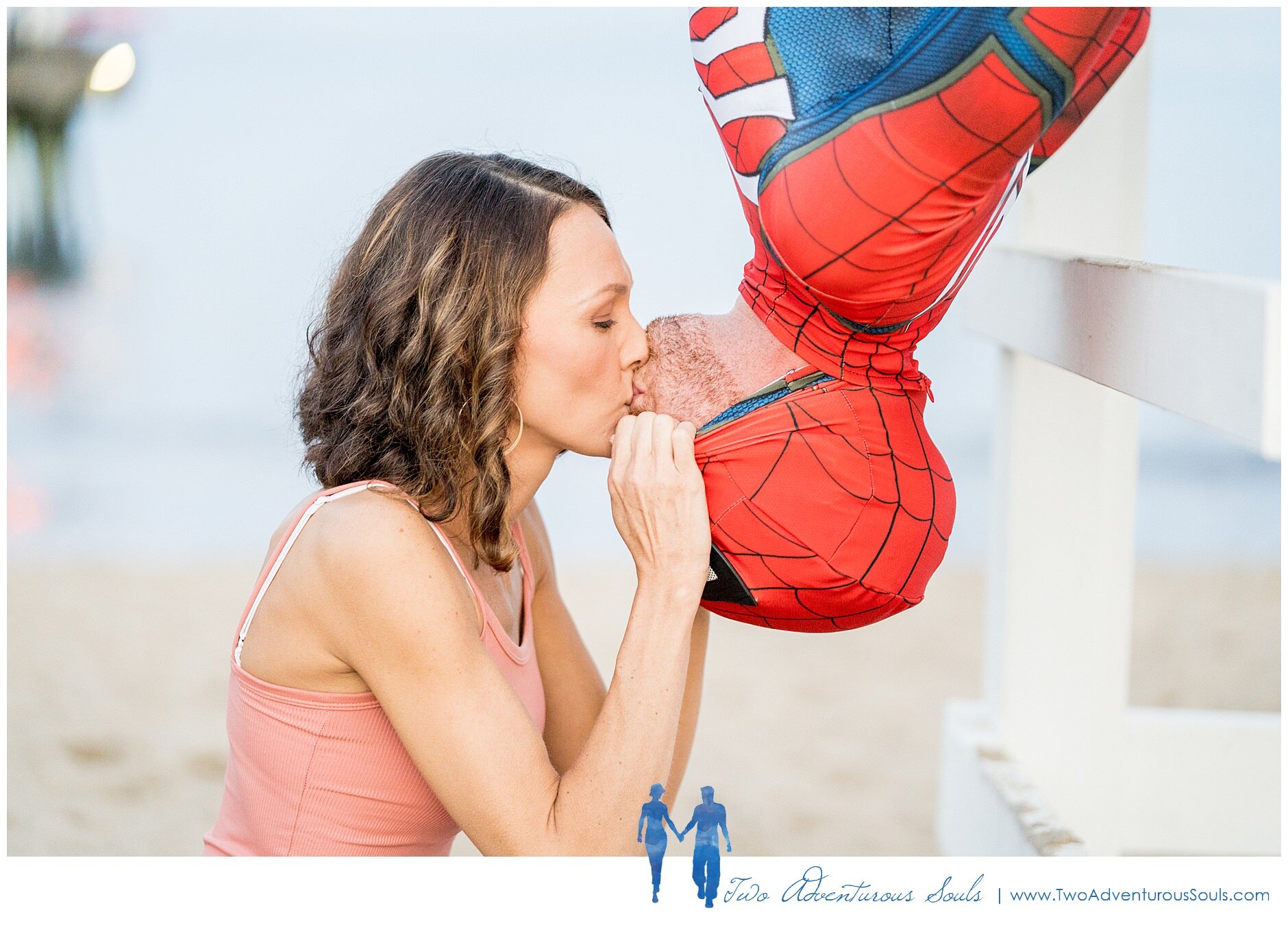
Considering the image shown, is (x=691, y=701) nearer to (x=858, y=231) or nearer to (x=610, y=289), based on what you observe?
(x=610, y=289)

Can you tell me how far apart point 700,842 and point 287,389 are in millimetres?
5252

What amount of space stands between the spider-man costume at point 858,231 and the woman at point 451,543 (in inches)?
Result: 4.8

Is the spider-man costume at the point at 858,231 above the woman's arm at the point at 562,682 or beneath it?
above

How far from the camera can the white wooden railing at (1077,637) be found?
2516mm

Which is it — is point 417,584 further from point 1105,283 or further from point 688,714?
point 1105,283

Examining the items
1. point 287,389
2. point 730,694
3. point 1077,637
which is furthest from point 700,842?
point 287,389

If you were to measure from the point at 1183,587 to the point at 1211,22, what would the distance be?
20.5 ft

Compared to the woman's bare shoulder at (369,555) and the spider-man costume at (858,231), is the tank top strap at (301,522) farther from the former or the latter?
the spider-man costume at (858,231)

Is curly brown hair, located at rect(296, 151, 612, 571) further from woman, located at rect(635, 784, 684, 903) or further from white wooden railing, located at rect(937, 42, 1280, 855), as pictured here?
white wooden railing, located at rect(937, 42, 1280, 855)

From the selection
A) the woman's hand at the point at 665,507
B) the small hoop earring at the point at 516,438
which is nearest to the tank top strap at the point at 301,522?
the small hoop earring at the point at 516,438

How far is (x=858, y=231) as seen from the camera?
137 centimetres

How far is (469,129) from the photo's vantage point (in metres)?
9.84

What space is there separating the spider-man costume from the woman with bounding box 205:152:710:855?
122 mm
